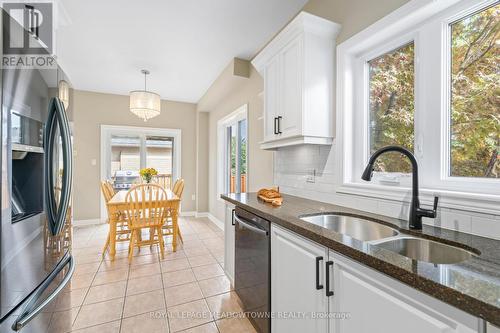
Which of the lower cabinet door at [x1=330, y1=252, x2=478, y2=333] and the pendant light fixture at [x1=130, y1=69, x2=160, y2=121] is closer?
the lower cabinet door at [x1=330, y1=252, x2=478, y2=333]

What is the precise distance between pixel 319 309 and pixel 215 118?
14.4 ft

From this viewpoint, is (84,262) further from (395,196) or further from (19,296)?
(395,196)

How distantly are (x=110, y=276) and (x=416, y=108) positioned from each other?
3.13 m

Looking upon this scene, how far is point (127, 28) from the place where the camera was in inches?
98.8

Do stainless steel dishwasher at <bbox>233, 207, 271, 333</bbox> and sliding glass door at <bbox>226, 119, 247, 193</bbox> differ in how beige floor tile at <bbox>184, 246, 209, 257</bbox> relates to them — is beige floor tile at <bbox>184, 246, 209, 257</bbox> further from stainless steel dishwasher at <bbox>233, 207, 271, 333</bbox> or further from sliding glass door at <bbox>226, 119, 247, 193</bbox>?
stainless steel dishwasher at <bbox>233, 207, 271, 333</bbox>

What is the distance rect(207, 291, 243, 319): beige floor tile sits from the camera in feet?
6.24

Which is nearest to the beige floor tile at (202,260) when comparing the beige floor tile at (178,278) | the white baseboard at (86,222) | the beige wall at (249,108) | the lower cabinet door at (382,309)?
the beige floor tile at (178,278)

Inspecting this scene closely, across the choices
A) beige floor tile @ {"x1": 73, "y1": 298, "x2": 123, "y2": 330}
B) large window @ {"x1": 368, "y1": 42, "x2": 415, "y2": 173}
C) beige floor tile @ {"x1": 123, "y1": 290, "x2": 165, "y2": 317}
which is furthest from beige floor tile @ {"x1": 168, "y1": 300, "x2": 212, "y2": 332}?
large window @ {"x1": 368, "y1": 42, "x2": 415, "y2": 173}

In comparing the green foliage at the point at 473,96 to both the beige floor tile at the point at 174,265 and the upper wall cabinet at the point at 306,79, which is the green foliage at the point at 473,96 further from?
the beige floor tile at the point at 174,265

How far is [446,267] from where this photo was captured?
0.70 meters

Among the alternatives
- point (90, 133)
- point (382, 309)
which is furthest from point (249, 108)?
point (90, 133)

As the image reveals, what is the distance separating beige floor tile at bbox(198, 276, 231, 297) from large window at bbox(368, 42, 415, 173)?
1764 mm

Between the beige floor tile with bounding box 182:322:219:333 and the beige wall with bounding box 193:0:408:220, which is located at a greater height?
the beige wall with bounding box 193:0:408:220

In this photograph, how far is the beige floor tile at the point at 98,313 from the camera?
179 cm
